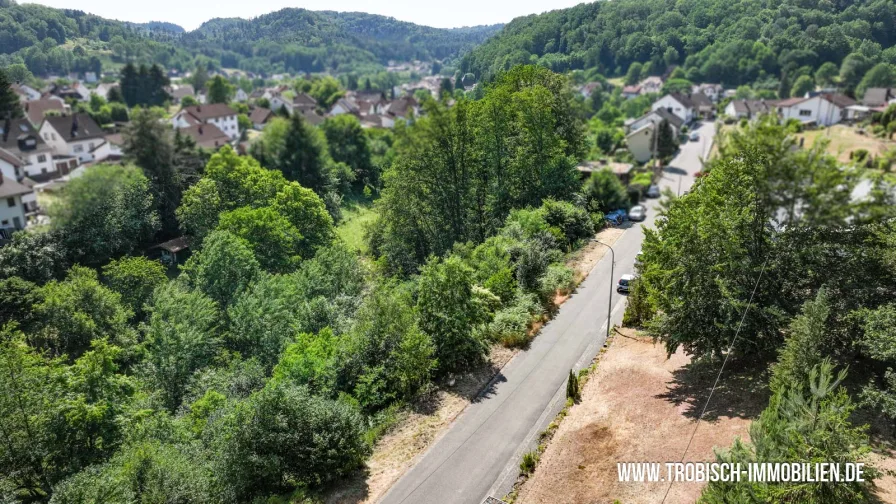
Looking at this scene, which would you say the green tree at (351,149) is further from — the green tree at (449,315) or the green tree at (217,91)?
the green tree at (217,91)

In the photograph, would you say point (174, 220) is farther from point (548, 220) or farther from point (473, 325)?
point (473, 325)

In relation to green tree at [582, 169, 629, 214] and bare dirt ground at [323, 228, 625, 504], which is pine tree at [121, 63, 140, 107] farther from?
bare dirt ground at [323, 228, 625, 504]

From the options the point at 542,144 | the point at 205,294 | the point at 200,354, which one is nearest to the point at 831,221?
the point at 542,144

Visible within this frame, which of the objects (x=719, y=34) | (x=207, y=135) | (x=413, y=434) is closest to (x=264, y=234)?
(x=413, y=434)

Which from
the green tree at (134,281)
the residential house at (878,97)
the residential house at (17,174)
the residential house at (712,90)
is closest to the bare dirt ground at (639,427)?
the green tree at (134,281)

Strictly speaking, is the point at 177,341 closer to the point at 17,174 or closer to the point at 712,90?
the point at 17,174

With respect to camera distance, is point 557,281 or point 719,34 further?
point 719,34
